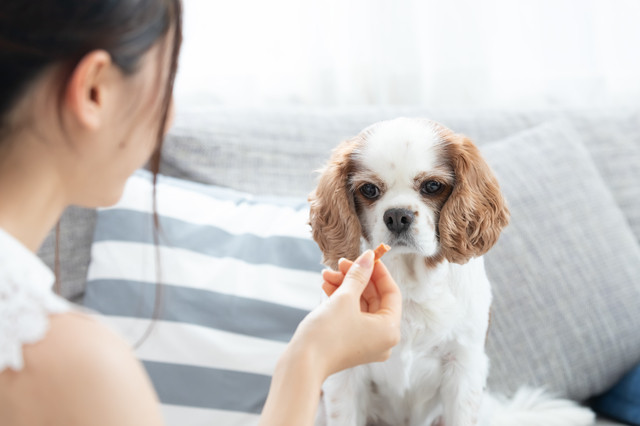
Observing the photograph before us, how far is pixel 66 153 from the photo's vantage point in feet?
2.18

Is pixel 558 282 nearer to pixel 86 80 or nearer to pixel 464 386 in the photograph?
pixel 464 386

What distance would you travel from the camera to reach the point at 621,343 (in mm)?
1519

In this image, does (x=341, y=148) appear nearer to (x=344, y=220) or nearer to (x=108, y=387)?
(x=344, y=220)

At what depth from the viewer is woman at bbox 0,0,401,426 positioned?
0.59 m

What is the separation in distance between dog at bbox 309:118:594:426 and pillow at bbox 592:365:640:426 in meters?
0.52

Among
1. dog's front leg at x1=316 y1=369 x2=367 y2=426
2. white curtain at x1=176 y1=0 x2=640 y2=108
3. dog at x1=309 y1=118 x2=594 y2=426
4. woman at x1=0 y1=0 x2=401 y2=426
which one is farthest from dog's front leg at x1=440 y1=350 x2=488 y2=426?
white curtain at x1=176 y1=0 x2=640 y2=108

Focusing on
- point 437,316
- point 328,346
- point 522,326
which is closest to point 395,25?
point 522,326

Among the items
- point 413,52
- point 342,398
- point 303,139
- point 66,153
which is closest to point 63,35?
point 66,153

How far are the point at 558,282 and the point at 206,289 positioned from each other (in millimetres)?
773

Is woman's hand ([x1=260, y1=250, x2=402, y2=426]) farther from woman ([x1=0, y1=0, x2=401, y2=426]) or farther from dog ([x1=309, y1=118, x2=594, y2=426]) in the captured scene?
dog ([x1=309, y1=118, x2=594, y2=426])

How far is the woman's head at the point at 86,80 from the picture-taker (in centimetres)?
58

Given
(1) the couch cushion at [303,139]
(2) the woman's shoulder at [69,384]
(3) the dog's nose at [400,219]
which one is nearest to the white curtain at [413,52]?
(1) the couch cushion at [303,139]

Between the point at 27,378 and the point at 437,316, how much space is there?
67cm

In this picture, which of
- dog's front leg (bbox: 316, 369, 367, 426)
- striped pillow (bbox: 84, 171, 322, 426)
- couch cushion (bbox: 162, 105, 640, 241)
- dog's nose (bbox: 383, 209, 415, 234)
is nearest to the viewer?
dog's nose (bbox: 383, 209, 415, 234)
